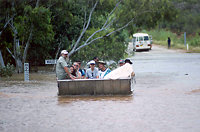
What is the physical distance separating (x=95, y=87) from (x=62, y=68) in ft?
4.19

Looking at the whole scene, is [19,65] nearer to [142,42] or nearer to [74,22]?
[74,22]

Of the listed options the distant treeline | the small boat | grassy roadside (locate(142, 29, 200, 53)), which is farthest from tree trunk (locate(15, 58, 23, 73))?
grassy roadside (locate(142, 29, 200, 53))

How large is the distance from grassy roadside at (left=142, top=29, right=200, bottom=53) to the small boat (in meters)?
38.0

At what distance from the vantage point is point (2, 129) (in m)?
10.2

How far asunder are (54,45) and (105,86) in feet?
68.4

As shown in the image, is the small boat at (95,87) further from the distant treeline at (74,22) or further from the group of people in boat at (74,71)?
the distant treeline at (74,22)

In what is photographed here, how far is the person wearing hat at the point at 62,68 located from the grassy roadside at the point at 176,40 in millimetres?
38184

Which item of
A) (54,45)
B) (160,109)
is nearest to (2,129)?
(160,109)

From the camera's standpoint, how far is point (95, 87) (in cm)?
1564

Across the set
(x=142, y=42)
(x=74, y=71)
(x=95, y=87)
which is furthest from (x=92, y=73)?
(x=142, y=42)

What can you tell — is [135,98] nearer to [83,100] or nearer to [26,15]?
[83,100]

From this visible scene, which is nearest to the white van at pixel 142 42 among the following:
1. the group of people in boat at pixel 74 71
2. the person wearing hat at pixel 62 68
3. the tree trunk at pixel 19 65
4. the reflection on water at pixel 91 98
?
the tree trunk at pixel 19 65

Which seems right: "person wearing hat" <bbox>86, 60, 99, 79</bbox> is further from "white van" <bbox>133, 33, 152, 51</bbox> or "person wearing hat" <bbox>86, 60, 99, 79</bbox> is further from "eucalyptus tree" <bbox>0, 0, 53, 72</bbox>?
"white van" <bbox>133, 33, 152, 51</bbox>

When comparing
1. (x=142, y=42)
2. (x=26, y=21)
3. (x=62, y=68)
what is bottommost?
(x=62, y=68)
